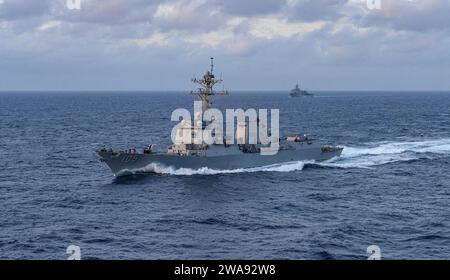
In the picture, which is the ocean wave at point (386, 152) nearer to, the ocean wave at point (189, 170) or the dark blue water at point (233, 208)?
the dark blue water at point (233, 208)

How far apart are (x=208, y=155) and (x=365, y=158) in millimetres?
24086

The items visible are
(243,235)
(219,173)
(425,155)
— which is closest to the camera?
(243,235)

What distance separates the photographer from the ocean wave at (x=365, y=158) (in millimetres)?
60031

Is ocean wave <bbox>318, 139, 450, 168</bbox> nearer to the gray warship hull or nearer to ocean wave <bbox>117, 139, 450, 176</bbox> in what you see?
ocean wave <bbox>117, 139, 450, 176</bbox>

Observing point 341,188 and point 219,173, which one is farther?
point 219,173

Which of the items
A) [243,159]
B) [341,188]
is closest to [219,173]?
[243,159]

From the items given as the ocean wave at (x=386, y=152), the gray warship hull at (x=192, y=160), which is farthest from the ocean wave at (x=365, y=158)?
the gray warship hull at (x=192, y=160)

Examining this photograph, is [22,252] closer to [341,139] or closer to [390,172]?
[390,172]

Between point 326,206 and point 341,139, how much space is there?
163 feet

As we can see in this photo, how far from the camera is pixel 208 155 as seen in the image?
6016 centimetres

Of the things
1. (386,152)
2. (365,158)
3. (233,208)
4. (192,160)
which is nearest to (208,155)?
(192,160)
